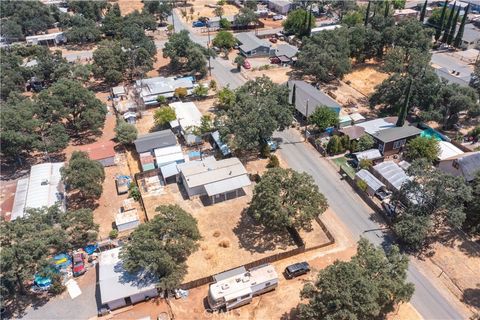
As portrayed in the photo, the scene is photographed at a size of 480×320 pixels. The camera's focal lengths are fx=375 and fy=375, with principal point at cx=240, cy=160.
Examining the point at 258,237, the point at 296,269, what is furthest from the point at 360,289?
the point at 258,237

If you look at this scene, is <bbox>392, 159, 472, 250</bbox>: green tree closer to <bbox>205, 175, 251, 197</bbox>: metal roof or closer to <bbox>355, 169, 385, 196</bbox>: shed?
<bbox>355, 169, 385, 196</bbox>: shed

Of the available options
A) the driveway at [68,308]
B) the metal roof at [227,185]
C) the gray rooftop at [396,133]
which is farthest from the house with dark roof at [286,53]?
the driveway at [68,308]

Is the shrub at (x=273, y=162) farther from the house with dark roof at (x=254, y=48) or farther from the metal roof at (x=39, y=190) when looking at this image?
the house with dark roof at (x=254, y=48)

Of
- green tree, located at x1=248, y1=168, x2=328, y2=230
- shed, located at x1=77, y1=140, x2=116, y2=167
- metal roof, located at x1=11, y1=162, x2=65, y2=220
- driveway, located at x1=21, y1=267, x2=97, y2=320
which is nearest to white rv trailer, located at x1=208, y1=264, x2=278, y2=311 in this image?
green tree, located at x1=248, y1=168, x2=328, y2=230

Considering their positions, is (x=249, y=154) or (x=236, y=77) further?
(x=236, y=77)

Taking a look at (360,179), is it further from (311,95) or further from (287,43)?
(287,43)

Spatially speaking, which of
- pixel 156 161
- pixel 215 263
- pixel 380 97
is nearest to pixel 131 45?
pixel 156 161

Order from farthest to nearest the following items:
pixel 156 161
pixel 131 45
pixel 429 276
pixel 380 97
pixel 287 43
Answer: pixel 287 43, pixel 131 45, pixel 380 97, pixel 156 161, pixel 429 276
